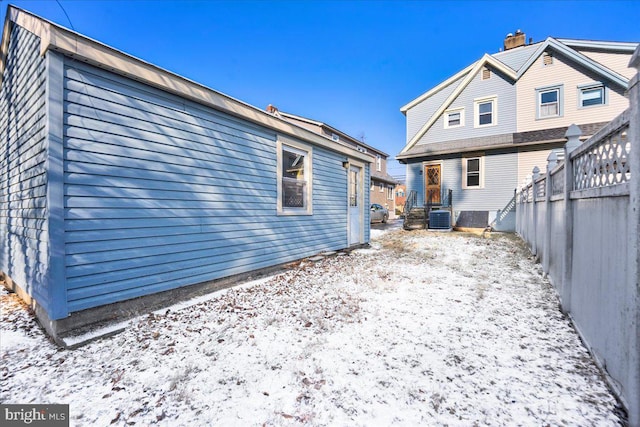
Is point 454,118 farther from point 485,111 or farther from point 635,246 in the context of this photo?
point 635,246

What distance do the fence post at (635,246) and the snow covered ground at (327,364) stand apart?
0.23 m

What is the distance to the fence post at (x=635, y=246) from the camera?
5.08ft

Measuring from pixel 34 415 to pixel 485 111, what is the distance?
15.9 m

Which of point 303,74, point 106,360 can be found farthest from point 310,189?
point 303,74

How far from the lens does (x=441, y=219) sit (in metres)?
12.1

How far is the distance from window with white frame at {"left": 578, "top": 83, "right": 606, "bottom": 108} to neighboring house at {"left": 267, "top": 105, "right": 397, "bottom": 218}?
9.83 metres

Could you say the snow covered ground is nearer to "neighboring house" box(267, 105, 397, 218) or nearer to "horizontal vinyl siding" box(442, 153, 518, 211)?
"horizontal vinyl siding" box(442, 153, 518, 211)

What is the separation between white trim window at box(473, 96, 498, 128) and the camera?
12320mm

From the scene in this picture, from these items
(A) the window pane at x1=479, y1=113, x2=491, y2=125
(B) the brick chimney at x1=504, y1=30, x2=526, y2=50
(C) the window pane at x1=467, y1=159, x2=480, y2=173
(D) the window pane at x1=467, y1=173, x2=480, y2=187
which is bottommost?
(D) the window pane at x1=467, y1=173, x2=480, y2=187

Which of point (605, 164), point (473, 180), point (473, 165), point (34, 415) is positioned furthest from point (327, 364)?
point (473, 165)

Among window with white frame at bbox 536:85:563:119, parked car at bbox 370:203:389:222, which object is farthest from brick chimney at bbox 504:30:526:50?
parked car at bbox 370:203:389:222

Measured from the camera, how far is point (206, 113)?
Result: 418 cm

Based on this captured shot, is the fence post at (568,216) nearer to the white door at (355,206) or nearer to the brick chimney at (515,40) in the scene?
the white door at (355,206)

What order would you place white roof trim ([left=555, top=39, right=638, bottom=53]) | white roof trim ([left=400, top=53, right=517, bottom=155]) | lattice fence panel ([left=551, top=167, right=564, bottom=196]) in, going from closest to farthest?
lattice fence panel ([left=551, top=167, right=564, bottom=196]) → white roof trim ([left=555, top=39, right=638, bottom=53]) → white roof trim ([left=400, top=53, right=517, bottom=155])
